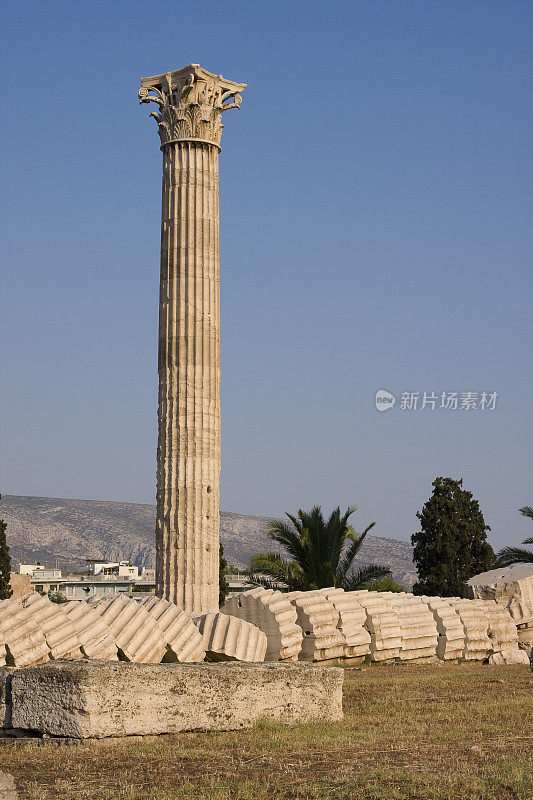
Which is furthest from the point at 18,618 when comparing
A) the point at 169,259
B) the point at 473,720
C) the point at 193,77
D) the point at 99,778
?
the point at 193,77

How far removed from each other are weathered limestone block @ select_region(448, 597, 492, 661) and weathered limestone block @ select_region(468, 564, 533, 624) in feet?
3.75

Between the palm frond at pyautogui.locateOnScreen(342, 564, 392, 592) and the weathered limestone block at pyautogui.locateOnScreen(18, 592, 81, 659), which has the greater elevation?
the palm frond at pyautogui.locateOnScreen(342, 564, 392, 592)

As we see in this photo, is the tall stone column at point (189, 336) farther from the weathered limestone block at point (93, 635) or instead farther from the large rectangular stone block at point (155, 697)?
the large rectangular stone block at point (155, 697)

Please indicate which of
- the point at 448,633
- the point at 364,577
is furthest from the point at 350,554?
the point at 448,633

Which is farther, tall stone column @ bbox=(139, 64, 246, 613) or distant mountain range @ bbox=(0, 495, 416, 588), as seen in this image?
distant mountain range @ bbox=(0, 495, 416, 588)

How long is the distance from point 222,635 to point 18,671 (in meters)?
3.14

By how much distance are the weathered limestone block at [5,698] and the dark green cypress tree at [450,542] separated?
2331 centimetres

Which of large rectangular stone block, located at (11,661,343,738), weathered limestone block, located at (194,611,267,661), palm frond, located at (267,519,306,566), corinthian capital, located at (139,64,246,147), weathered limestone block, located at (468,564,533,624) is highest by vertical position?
corinthian capital, located at (139,64,246,147)

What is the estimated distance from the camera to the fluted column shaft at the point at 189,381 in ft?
52.3

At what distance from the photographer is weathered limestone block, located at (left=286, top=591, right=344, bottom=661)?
Result: 14.5 m

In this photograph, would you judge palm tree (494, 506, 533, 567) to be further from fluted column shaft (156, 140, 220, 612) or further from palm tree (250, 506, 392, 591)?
fluted column shaft (156, 140, 220, 612)

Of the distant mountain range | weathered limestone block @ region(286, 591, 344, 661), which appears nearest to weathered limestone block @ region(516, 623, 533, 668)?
weathered limestone block @ region(286, 591, 344, 661)

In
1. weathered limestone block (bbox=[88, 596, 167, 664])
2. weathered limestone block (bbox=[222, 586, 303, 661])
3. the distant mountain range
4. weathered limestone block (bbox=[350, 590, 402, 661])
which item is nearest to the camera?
weathered limestone block (bbox=[88, 596, 167, 664])

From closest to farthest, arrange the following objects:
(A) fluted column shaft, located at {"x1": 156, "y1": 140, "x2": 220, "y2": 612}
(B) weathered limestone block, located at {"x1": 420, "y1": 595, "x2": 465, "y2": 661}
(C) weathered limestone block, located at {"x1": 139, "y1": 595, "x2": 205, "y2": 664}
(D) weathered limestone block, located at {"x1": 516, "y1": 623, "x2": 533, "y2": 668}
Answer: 1. (C) weathered limestone block, located at {"x1": 139, "y1": 595, "x2": 205, "y2": 664}
2. (A) fluted column shaft, located at {"x1": 156, "y1": 140, "x2": 220, "y2": 612}
3. (B) weathered limestone block, located at {"x1": 420, "y1": 595, "x2": 465, "y2": 661}
4. (D) weathered limestone block, located at {"x1": 516, "y1": 623, "x2": 533, "y2": 668}
